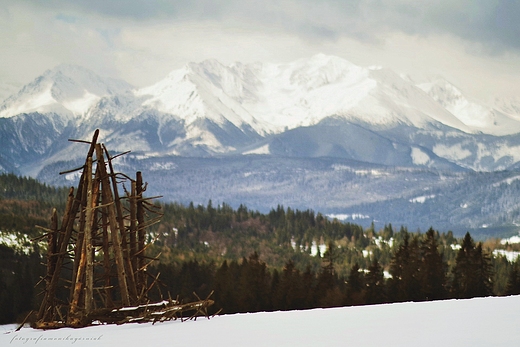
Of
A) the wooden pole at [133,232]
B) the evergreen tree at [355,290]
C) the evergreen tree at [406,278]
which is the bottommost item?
the evergreen tree at [355,290]

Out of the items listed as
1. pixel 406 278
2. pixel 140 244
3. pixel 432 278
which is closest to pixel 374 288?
pixel 406 278

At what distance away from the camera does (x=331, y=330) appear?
88.7 feet

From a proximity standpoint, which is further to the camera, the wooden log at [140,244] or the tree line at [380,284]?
the tree line at [380,284]

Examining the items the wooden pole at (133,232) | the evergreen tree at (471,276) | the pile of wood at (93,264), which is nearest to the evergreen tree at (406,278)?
the evergreen tree at (471,276)

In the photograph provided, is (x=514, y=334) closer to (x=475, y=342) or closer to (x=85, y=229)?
(x=475, y=342)

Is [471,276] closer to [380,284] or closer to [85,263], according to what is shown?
[380,284]

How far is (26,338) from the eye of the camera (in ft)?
97.3

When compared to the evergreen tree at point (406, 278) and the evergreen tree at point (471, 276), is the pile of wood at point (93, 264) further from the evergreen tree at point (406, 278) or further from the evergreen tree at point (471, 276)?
the evergreen tree at point (471, 276)

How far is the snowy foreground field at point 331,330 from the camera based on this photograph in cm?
2428

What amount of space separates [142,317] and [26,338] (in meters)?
4.84

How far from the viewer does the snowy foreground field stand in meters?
24.3

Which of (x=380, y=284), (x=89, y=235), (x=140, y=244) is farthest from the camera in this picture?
(x=380, y=284)

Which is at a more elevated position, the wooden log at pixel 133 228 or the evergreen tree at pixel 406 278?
the wooden log at pixel 133 228

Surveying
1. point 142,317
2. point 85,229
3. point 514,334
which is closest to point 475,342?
point 514,334
